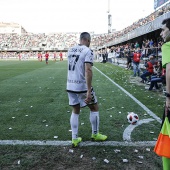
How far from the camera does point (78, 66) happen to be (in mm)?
4242

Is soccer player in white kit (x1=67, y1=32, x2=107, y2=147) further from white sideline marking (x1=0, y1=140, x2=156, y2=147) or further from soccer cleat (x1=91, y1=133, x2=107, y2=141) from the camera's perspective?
soccer cleat (x1=91, y1=133, x2=107, y2=141)

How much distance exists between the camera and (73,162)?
3.82 metres

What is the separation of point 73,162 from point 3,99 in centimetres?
565

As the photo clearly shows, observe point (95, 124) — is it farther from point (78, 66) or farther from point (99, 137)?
point (78, 66)

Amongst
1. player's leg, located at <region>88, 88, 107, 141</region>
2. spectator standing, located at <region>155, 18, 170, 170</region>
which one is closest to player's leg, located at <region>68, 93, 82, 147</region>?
player's leg, located at <region>88, 88, 107, 141</region>

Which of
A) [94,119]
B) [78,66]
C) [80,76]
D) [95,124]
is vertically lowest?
[95,124]

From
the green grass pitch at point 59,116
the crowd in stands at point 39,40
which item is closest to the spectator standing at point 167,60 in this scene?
the green grass pitch at point 59,116

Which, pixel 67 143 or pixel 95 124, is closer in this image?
pixel 67 143

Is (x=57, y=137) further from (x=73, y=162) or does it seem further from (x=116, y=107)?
(x=116, y=107)

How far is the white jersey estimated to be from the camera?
4141 mm

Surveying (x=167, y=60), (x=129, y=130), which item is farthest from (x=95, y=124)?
(x=167, y=60)

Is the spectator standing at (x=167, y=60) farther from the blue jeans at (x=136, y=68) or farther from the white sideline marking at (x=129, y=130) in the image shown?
the blue jeans at (x=136, y=68)

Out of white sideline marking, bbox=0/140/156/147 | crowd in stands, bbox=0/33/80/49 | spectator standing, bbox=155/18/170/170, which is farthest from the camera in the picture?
crowd in stands, bbox=0/33/80/49

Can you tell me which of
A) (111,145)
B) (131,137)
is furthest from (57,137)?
(131,137)
